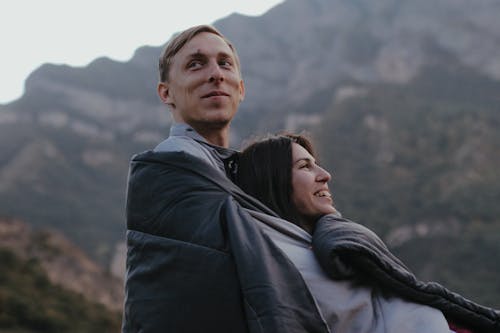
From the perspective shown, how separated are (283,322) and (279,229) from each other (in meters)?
0.33

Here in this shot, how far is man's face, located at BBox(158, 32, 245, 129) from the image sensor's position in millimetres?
2090

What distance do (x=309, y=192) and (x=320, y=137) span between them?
228 feet

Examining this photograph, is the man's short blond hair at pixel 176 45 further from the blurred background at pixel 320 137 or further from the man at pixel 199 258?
the blurred background at pixel 320 137

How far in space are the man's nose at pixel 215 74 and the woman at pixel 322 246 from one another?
0.79 feet

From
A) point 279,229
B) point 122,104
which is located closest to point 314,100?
point 122,104

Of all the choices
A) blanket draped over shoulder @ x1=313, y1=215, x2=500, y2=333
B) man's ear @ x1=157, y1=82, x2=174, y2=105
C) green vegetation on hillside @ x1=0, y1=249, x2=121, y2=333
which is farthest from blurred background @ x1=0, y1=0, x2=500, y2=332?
blanket draped over shoulder @ x1=313, y1=215, x2=500, y2=333

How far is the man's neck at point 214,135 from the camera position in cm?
212

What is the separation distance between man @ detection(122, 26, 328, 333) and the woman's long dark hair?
0.08 m

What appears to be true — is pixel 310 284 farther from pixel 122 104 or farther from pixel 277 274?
pixel 122 104

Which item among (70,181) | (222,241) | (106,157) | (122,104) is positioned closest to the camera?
(222,241)

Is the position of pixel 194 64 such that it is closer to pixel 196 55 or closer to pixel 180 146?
pixel 196 55

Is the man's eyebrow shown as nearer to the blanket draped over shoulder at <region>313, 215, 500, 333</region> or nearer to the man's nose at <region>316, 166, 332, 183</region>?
the man's nose at <region>316, 166, 332, 183</region>

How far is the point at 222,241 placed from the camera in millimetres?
1618

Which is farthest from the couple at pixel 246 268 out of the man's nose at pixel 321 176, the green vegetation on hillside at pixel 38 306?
the green vegetation on hillside at pixel 38 306
